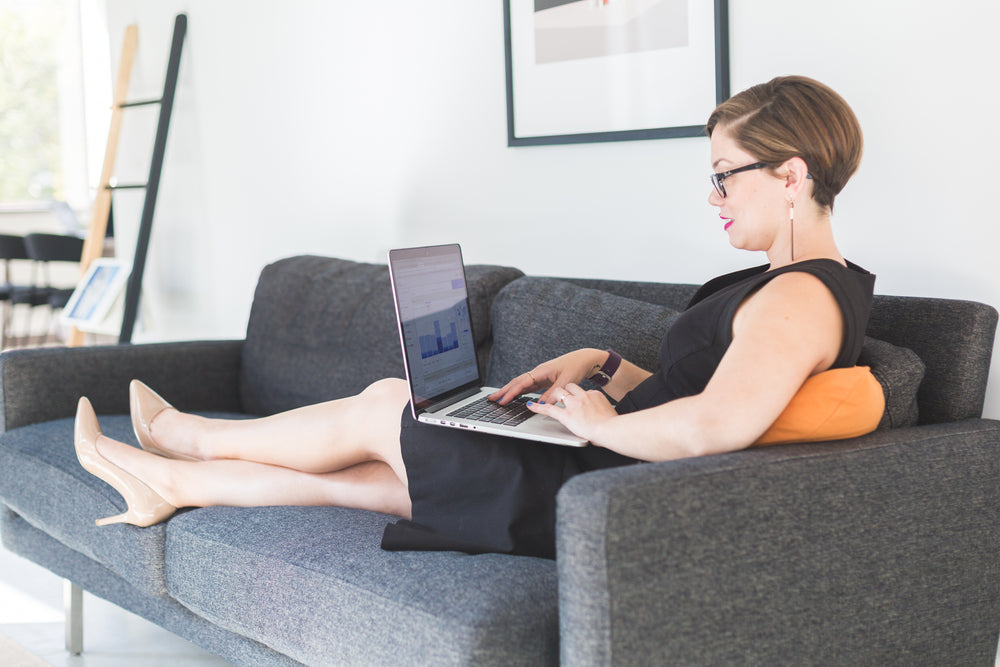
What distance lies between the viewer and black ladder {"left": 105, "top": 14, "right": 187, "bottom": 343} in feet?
12.4

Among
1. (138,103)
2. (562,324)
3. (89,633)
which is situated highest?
(138,103)

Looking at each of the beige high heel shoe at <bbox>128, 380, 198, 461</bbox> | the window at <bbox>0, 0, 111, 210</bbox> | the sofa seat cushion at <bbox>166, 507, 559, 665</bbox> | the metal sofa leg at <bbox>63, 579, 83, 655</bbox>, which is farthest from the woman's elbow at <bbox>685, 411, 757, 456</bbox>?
the window at <bbox>0, 0, 111, 210</bbox>

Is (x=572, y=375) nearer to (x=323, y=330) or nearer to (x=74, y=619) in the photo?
(x=323, y=330)

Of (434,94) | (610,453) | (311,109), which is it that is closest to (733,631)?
(610,453)

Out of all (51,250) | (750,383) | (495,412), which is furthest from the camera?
(51,250)

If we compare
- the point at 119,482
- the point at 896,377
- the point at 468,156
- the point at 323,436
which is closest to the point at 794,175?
the point at 896,377

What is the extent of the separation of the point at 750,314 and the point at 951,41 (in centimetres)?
84

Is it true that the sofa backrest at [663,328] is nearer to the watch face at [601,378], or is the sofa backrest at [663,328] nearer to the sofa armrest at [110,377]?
the watch face at [601,378]

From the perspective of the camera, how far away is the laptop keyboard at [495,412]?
5.16 feet

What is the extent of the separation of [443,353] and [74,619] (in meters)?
1.17

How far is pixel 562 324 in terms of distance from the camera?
2072 mm

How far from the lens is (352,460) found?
74.0 inches

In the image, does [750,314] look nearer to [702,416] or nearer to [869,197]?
[702,416]

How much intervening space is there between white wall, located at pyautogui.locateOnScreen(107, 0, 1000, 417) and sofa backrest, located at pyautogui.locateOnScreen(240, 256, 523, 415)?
328 mm
